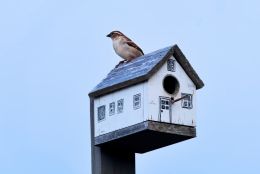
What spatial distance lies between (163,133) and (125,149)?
0.75m

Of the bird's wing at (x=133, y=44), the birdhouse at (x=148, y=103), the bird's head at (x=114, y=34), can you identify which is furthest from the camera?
the bird's head at (x=114, y=34)

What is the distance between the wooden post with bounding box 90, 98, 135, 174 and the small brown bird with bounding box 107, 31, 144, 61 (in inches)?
67.1

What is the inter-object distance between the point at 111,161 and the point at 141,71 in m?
1.09

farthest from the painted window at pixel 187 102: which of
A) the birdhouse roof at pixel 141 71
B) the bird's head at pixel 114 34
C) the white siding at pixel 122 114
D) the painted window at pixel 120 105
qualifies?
the bird's head at pixel 114 34

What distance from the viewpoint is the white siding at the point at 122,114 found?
55.6 feet

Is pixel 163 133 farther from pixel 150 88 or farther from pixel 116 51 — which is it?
pixel 116 51

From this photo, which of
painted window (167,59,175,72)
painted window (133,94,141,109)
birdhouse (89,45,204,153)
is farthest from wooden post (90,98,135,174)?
painted window (167,59,175,72)

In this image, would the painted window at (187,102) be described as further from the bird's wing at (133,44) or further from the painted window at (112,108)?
the bird's wing at (133,44)

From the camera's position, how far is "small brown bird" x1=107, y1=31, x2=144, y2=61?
18.8m

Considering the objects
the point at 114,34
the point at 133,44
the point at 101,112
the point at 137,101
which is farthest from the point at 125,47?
the point at 137,101

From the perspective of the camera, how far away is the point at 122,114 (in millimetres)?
17188

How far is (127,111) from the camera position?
17125 mm

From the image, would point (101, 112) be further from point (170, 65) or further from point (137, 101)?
point (170, 65)

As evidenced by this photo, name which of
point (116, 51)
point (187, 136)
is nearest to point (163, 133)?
point (187, 136)
